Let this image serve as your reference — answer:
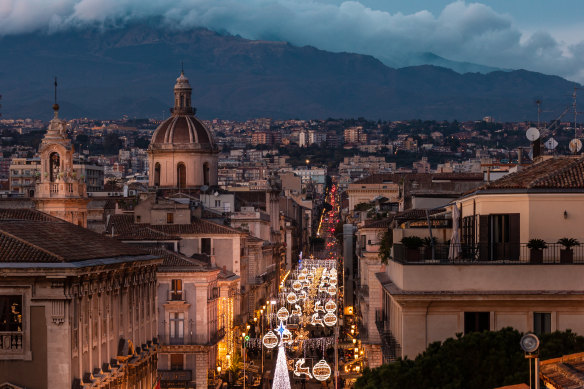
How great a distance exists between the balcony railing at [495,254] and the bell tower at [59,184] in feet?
129

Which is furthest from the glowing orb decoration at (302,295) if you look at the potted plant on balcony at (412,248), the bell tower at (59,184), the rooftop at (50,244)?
the potted plant on balcony at (412,248)

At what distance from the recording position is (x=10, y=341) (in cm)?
3981

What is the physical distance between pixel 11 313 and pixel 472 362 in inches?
658

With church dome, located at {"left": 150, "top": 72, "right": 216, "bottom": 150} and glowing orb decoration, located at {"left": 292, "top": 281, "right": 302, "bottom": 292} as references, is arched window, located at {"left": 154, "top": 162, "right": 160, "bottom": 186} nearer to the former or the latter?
church dome, located at {"left": 150, "top": 72, "right": 216, "bottom": 150}

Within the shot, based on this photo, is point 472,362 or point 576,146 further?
point 576,146

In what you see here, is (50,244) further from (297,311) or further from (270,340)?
(297,311)

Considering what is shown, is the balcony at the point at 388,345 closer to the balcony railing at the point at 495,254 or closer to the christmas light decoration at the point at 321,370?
the balcony railing at the point at 495,254

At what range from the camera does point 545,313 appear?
33.2 meters

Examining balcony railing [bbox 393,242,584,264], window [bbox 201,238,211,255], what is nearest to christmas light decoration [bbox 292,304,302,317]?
window [bbox 201,238,211,255]

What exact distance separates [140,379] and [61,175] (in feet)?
68.7

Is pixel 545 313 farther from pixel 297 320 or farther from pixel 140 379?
pixel 297 320

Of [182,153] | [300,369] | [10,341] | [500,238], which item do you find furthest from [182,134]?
[500,238]

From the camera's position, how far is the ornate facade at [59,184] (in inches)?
2872

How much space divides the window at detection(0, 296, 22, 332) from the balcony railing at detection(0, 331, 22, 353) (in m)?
0.17
